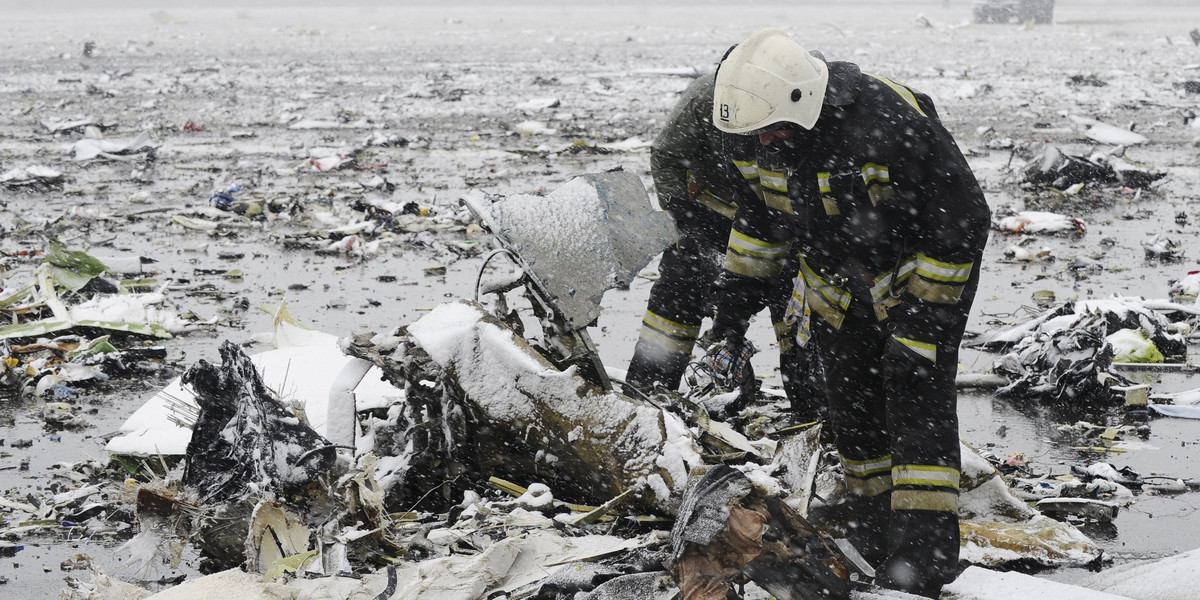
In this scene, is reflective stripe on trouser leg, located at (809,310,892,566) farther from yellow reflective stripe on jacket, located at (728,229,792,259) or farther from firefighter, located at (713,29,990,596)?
yellow reflective stripe on jacket, located at (728,229,792,259)

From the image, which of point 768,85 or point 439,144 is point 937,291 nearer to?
point 768,85

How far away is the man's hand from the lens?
3881 millimetres

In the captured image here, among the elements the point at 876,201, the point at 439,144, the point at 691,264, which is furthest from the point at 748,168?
the point at 439,144

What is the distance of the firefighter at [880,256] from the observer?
2770mm

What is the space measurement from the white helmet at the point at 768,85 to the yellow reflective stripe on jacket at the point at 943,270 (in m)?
0.50

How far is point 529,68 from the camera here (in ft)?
62.7

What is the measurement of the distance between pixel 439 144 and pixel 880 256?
30.0ft

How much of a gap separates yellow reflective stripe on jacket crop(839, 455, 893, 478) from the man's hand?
0.73m

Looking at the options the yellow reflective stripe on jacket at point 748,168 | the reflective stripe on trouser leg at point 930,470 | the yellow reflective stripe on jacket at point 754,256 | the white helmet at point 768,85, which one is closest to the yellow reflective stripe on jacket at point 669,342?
the yellow reflective stripe on jacket at point 754,256

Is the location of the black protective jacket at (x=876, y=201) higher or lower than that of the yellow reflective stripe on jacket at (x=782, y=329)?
higher

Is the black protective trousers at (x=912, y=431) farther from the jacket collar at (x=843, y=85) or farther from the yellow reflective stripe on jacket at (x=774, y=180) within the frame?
the jacket collar at (x=843, y=85)

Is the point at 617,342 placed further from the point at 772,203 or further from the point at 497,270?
the point at 772,203

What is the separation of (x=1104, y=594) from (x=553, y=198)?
6.56 feet

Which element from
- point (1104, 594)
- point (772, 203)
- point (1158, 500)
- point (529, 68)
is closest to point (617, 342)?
point (772, 203)
